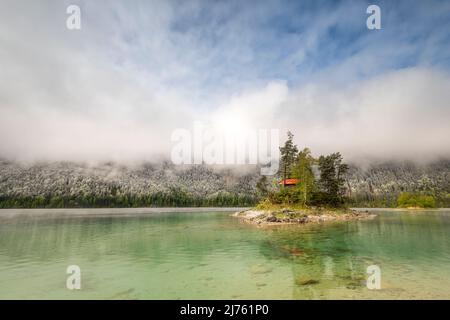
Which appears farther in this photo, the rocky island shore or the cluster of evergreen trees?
the cluster of evergreen trees

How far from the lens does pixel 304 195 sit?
8869 cm

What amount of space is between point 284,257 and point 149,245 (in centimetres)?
2248

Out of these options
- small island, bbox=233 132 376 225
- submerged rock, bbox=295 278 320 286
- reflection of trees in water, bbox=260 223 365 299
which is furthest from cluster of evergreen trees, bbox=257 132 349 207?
submerged rock, bbox=295 278 320 286

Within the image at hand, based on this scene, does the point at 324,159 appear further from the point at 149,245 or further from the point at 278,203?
the point at 149,245

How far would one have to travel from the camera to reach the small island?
82688 millimetres

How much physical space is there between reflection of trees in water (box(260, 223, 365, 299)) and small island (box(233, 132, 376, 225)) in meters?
35.1

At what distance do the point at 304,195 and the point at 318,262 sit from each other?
201 ft

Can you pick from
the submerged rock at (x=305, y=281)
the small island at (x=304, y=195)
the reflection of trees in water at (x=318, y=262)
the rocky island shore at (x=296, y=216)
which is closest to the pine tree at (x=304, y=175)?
the small island at (x=304, y=195)

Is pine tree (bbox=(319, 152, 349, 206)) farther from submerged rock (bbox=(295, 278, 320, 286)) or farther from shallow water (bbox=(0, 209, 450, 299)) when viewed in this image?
submerged rock (bbox=(295, 278, 320, 286))

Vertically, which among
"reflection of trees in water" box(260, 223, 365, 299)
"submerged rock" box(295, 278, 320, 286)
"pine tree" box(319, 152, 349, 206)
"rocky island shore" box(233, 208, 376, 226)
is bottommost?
"rocky island shore" box(233, 208, 376, 226)

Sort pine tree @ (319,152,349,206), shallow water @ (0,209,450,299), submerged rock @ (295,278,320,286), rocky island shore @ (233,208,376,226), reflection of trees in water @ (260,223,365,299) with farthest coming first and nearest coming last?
pine tree @ (319,152,349,206) < rocky island shore @ (233,208,376,226) < submerged rock @ (295,278,320,286) < reflection of trees in water @ (260,223,365,299) < shallow water @ (0,209,450,299)
